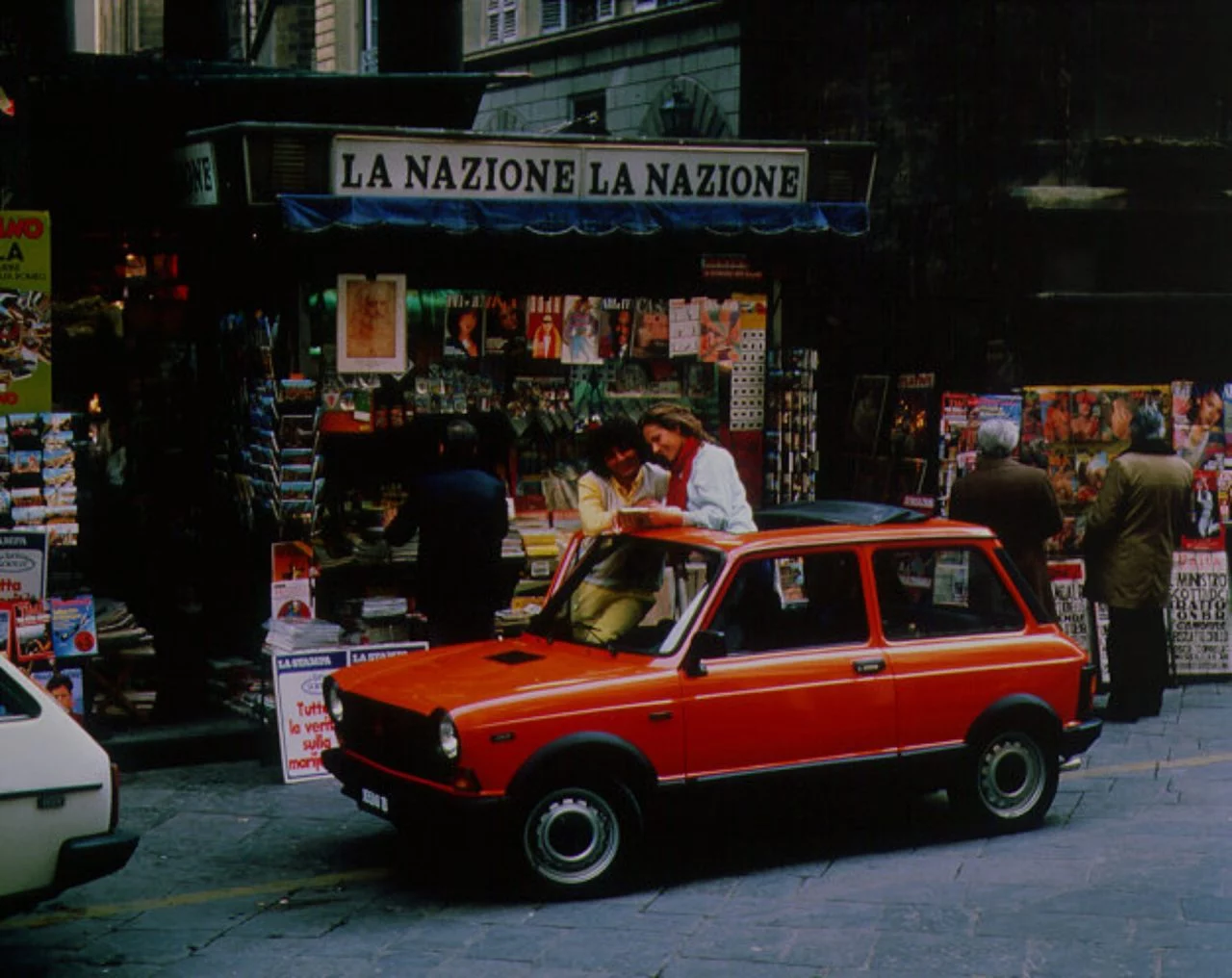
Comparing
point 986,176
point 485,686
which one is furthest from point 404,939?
point 986,176

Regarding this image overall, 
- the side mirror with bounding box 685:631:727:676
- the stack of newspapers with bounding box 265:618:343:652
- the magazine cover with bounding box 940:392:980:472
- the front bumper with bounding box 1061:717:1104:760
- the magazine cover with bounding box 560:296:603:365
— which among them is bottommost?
the front bumper with bounding box 1061:717:1104:760

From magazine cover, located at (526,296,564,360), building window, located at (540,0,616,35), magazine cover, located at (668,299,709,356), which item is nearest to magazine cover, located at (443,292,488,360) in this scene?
Answer: magazine cover, located at (526,296,564,360)

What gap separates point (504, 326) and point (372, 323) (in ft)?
3.31

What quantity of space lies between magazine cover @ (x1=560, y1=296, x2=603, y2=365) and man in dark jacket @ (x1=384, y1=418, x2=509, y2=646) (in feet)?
6.19

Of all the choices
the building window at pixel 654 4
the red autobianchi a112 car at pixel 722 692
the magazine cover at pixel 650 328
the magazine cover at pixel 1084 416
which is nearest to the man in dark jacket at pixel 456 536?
the red autobianchi a112 car at pixel 722 692

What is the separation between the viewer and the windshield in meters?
8.09

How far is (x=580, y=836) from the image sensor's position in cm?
764

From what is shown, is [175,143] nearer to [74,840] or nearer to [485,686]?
[485,686]

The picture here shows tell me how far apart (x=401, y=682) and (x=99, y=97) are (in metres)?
5.21

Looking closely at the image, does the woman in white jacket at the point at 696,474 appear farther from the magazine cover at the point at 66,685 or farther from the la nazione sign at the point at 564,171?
the magazine cover at the point at 66,685

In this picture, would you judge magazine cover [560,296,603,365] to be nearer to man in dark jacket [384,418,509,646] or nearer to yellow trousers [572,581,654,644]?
man in dark jacket [384,418,509,646]

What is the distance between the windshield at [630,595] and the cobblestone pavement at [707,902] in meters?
1.04

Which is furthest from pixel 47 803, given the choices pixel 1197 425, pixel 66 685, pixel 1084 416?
pixel 1197 425

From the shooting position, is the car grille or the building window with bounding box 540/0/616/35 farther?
the building window with bounding box 540/0/616/35
